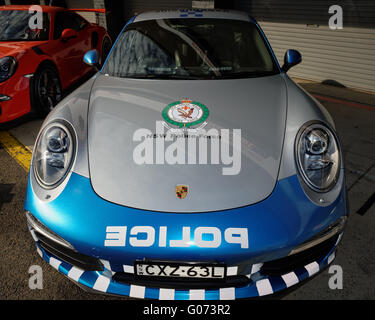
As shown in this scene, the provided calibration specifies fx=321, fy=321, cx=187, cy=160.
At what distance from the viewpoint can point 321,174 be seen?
166 cm

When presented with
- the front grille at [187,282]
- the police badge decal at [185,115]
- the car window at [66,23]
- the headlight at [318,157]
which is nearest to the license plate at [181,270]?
the front grille at [187,282]

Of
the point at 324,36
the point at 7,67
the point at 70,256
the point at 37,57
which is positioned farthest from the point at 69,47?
the point at 324,36

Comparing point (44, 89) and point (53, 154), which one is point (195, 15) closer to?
point (53, 154)

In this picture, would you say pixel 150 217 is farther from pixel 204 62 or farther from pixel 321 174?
pixel 204 62

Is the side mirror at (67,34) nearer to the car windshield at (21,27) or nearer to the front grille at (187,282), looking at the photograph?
the car windshield at (21,27)

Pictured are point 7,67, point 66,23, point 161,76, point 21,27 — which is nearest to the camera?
point 161,76

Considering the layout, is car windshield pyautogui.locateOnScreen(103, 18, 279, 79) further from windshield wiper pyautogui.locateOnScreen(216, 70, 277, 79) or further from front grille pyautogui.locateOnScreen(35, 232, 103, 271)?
front grille pyautogui.locateOnScreen(35, 232, 103, 271)

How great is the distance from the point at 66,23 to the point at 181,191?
4.31m

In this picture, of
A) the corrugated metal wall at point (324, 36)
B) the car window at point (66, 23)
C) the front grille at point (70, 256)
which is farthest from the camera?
the corrugated metal wall at point (324, 36)

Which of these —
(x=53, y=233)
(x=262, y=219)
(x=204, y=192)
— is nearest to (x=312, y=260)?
Result: (x=262, y=219)

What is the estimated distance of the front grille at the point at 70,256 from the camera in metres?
1.50

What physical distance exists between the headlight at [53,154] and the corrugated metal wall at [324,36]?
17.8 ft

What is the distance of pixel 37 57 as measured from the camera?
3906 mm

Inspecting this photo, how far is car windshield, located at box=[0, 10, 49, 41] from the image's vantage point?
13.8 ft
